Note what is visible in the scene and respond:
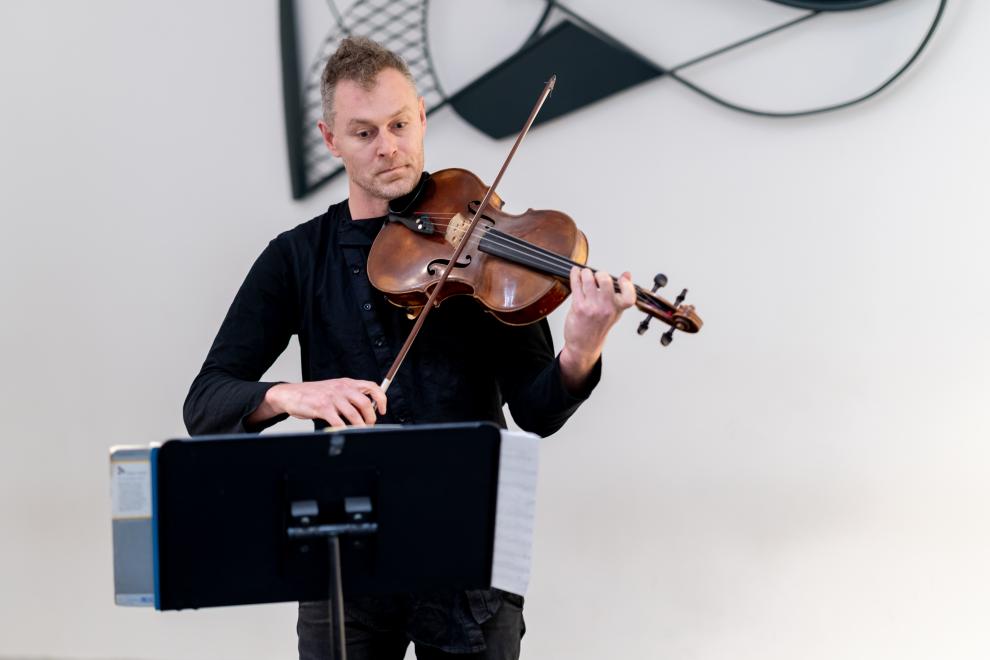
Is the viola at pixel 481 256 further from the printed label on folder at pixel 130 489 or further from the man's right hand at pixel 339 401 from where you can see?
the printed label on folder at pixel 130 489

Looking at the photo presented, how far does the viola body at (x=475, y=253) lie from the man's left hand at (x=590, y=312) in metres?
0.06

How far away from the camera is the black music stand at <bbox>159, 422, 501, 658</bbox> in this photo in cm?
120

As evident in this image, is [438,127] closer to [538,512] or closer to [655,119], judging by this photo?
[655,119]

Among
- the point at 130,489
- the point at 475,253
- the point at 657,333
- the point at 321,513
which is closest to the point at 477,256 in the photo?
the point at 475,253

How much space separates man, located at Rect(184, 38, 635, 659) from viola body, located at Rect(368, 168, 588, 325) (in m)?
0.05

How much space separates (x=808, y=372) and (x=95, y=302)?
65.4 inches

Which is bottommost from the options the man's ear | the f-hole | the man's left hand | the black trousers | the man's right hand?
the black trousers

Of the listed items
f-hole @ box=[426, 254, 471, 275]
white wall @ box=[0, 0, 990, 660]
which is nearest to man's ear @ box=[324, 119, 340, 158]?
f-hole @ box=[426, 254, 471, 275]

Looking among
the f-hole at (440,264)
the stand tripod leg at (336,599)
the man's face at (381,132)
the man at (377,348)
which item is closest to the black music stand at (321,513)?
the stand tripod leg at (336,599)

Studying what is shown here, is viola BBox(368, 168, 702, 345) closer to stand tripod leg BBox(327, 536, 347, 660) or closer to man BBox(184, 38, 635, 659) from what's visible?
man BBox(184, 38, 635, 659)

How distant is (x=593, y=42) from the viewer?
229cm

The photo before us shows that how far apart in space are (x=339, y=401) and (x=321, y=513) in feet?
0.53

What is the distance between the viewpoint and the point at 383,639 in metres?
1.54

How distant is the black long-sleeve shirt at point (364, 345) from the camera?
158 centimetres
